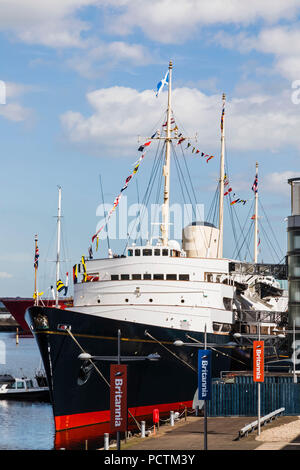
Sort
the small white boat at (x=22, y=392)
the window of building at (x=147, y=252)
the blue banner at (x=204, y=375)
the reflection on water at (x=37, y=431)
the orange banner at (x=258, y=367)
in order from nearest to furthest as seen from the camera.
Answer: the blue banner at (x=204, y=375), the orange banner at (x=258, y=367), the reflection on water at (x=37, y=431), the window of building at (x=147, y=252), the small white boat at (x=22, y=392)

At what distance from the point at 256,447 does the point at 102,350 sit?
12449 mm

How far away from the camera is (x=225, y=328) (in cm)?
5584

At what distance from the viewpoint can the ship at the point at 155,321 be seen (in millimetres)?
42781

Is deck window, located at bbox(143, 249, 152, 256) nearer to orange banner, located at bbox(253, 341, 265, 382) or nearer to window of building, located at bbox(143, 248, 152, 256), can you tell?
window of building, located at bbox(143, 248, 152, 256)

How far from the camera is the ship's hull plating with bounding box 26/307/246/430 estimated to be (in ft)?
139

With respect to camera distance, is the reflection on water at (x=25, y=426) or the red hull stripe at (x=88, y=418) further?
the reflection on water at (x=25, y=426)

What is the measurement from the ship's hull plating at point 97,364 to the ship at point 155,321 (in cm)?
5

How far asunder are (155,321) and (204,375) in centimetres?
1555

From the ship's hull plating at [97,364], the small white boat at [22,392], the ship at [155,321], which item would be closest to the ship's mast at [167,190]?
the ship at [155,321]

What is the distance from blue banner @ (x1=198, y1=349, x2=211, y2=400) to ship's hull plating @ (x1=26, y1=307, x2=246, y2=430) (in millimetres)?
9033

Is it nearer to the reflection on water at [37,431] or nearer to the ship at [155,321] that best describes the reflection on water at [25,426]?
the reflection on water at [37,431]

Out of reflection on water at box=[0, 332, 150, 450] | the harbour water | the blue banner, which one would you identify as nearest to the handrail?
the blue banner
